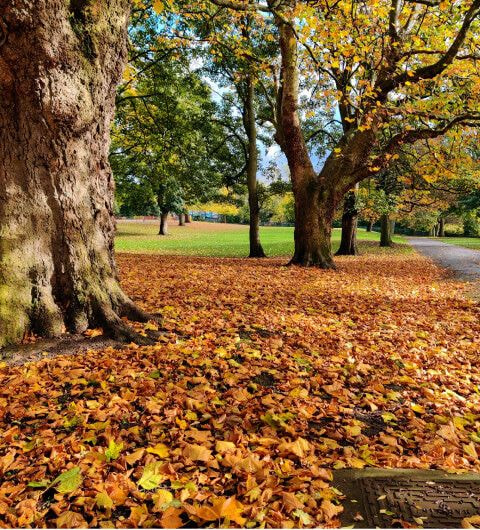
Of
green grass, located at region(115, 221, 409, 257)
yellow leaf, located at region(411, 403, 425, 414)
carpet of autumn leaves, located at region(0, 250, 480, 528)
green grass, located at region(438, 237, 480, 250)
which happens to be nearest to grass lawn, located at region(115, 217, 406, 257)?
green grass, located at region(115, 221, 409, 257)

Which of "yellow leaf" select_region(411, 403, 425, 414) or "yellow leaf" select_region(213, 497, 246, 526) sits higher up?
"yellow leaf" select_region(213, 497, 246, 526)

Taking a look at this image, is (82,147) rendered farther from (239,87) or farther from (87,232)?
(239,87)

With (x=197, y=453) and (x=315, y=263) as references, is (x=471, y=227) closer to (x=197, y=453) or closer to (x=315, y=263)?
(x=315, y=263)

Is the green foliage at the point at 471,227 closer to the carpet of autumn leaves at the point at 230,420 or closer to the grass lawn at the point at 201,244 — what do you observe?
the grass lawn at the point at 201,244

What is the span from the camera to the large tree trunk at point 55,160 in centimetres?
417

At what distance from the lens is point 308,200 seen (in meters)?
12.8

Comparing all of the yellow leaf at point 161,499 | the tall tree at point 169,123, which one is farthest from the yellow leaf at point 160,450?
the tall tree at point 169,123

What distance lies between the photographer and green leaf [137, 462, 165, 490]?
2485 mm

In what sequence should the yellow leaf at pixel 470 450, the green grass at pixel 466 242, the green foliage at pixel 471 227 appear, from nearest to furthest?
the yellow leaf at pixel 470 450 < the green grass at pixel 466 242 < the green foliage at pixel 471 227

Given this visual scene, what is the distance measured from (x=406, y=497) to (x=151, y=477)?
1.65m

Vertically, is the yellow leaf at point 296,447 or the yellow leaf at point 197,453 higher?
the yellow leaf at point 197,453

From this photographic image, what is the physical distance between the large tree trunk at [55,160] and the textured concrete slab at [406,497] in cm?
324

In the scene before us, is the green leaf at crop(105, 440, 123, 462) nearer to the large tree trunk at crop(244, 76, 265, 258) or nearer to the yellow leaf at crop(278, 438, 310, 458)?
the yellow leaf at crop(278, 438, 310, 458)

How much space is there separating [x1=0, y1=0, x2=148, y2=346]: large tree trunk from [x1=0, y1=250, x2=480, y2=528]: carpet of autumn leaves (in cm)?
80
